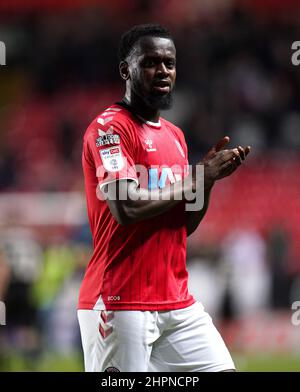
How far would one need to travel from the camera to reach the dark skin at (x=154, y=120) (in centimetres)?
439

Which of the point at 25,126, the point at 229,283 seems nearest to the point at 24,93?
the point at 25,126

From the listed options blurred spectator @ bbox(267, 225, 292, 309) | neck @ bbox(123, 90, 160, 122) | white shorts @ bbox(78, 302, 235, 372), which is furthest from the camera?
blurred spectator @ bbox(267, 225, 292, 309)

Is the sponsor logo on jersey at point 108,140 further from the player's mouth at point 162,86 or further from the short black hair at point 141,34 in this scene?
A: the short black hair at point 141,34

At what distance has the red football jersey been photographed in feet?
14.8

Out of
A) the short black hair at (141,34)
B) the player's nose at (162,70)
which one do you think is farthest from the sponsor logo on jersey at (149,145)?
the short black hair at (141,34)

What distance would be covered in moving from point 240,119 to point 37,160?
343cm

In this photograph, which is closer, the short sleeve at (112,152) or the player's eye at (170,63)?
the short sleeve at (112,152)

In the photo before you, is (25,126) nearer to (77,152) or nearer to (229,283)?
(77,152)

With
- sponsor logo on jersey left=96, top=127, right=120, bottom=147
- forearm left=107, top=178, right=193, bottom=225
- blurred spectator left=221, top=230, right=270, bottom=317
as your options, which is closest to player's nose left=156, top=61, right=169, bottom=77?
sponsor logo on jersey left=96, top=127, right=120, bottom=147

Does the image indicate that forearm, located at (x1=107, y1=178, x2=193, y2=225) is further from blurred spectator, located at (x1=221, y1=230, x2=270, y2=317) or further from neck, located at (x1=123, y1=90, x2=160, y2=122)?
blurred spectator, located at (x1=221, y1=230, x2=270, y2=317)

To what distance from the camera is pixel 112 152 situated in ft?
14.6

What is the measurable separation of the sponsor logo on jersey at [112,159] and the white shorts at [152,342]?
699 millimetres

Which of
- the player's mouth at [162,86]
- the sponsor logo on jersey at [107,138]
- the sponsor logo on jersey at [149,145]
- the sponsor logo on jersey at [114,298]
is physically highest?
the player's mouth at [162,86]

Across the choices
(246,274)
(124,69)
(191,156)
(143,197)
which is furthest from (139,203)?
(191,156)
